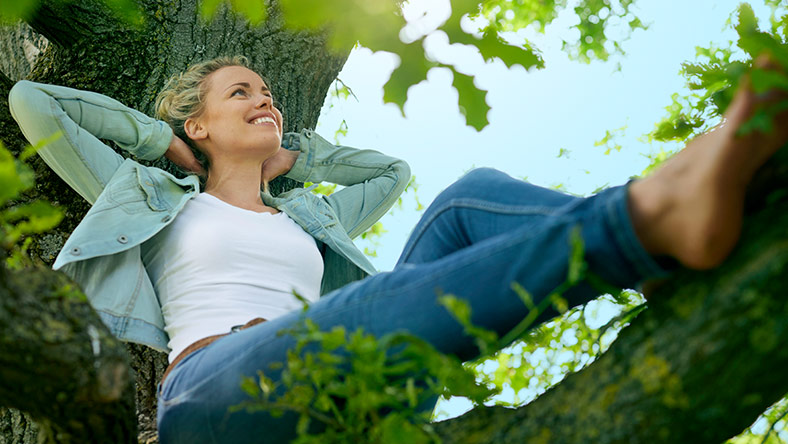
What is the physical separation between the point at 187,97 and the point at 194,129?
0.44 ft

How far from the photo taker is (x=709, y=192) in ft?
4.04

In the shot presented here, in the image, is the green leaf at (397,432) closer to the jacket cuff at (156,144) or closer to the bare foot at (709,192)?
the bare foot at (709,192)

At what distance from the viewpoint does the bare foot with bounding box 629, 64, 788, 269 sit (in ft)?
3.96

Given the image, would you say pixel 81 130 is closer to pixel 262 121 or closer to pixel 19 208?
pixel 262 121

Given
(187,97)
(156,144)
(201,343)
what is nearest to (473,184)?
(201,343)

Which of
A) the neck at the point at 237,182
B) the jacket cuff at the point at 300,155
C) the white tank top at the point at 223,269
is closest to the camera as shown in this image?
the white tank top at the point at 223,269

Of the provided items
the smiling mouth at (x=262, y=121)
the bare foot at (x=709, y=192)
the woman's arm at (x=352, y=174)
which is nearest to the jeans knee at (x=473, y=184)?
the bare foot at (x=709, y=192)

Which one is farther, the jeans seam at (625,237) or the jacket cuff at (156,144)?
the jacket cuff at (156,144)

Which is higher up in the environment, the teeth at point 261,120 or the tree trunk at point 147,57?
the tree trunk at point 147,57

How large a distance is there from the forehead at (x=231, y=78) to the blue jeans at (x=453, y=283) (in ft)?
4.69

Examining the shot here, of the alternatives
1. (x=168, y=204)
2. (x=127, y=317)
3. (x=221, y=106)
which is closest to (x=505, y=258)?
(x=127, y=317)

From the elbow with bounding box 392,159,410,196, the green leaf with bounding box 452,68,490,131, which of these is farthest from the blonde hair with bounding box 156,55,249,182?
the green leaf with bounding box 452,68,490,131

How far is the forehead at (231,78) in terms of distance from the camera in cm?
313

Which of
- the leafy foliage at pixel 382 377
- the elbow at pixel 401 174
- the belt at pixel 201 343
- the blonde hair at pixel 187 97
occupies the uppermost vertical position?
the blonde hair at pixel 187 97
